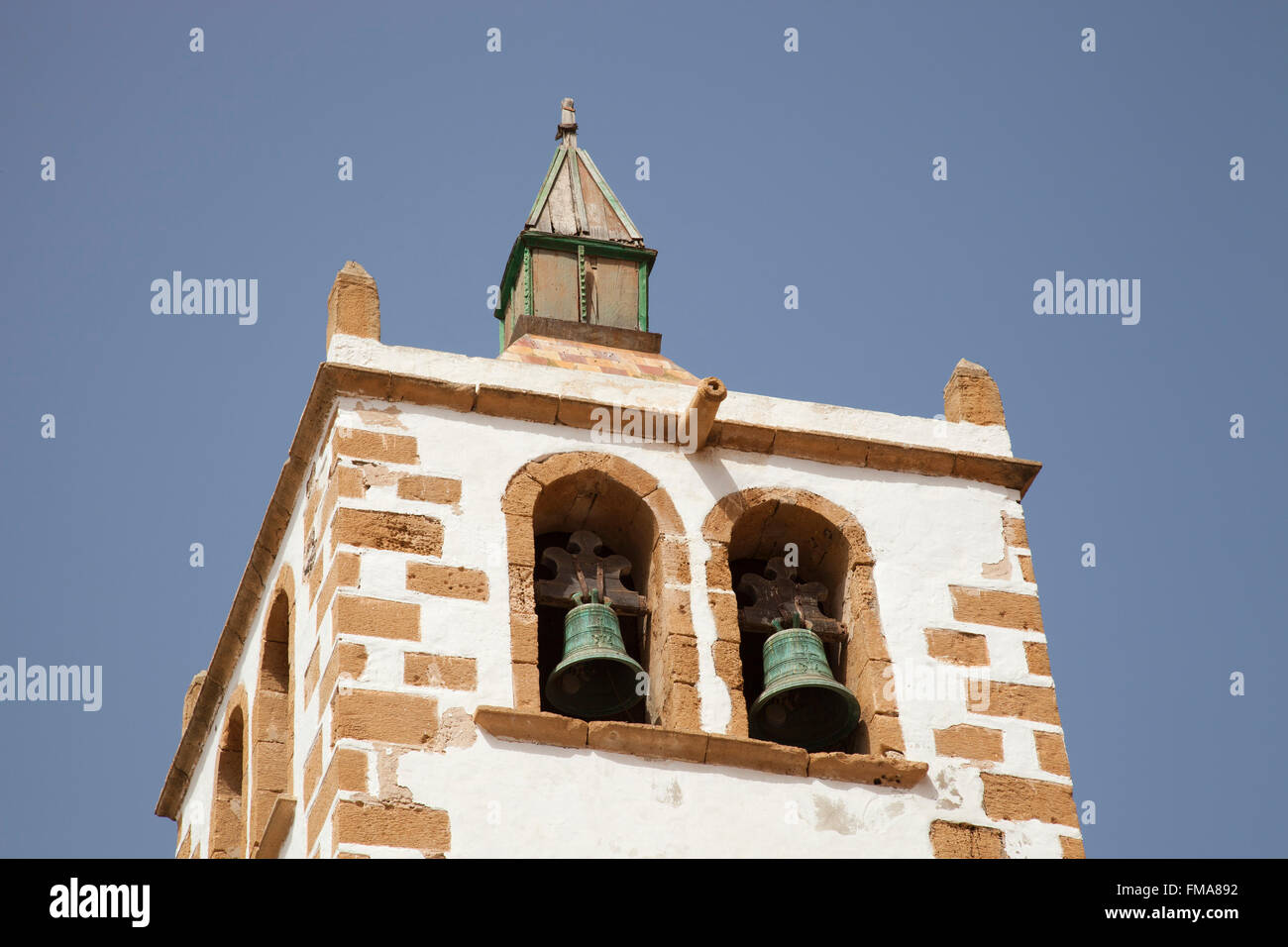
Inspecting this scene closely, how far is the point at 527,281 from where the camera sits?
23000 millimetres

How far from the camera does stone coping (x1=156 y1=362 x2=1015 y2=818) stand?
1978cm

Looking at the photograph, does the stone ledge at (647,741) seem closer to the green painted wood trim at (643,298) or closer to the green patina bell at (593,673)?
the green patina bell at (593,673)

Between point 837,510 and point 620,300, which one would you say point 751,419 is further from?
point 620,300

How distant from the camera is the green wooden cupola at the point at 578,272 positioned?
2269cm

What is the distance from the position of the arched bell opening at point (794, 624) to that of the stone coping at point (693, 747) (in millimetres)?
661

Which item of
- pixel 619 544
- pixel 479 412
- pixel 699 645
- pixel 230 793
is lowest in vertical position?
pixel 230 793

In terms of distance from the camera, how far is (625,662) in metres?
18.7

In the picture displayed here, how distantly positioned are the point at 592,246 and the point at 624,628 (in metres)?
4.80

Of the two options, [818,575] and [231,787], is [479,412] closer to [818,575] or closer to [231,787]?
[818,575]

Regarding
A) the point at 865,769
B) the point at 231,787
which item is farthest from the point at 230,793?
the point at 865,769

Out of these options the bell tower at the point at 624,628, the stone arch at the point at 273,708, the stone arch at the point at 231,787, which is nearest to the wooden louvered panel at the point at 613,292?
the bell tower at the point at 624,628

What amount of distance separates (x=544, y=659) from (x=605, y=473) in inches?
54.8
